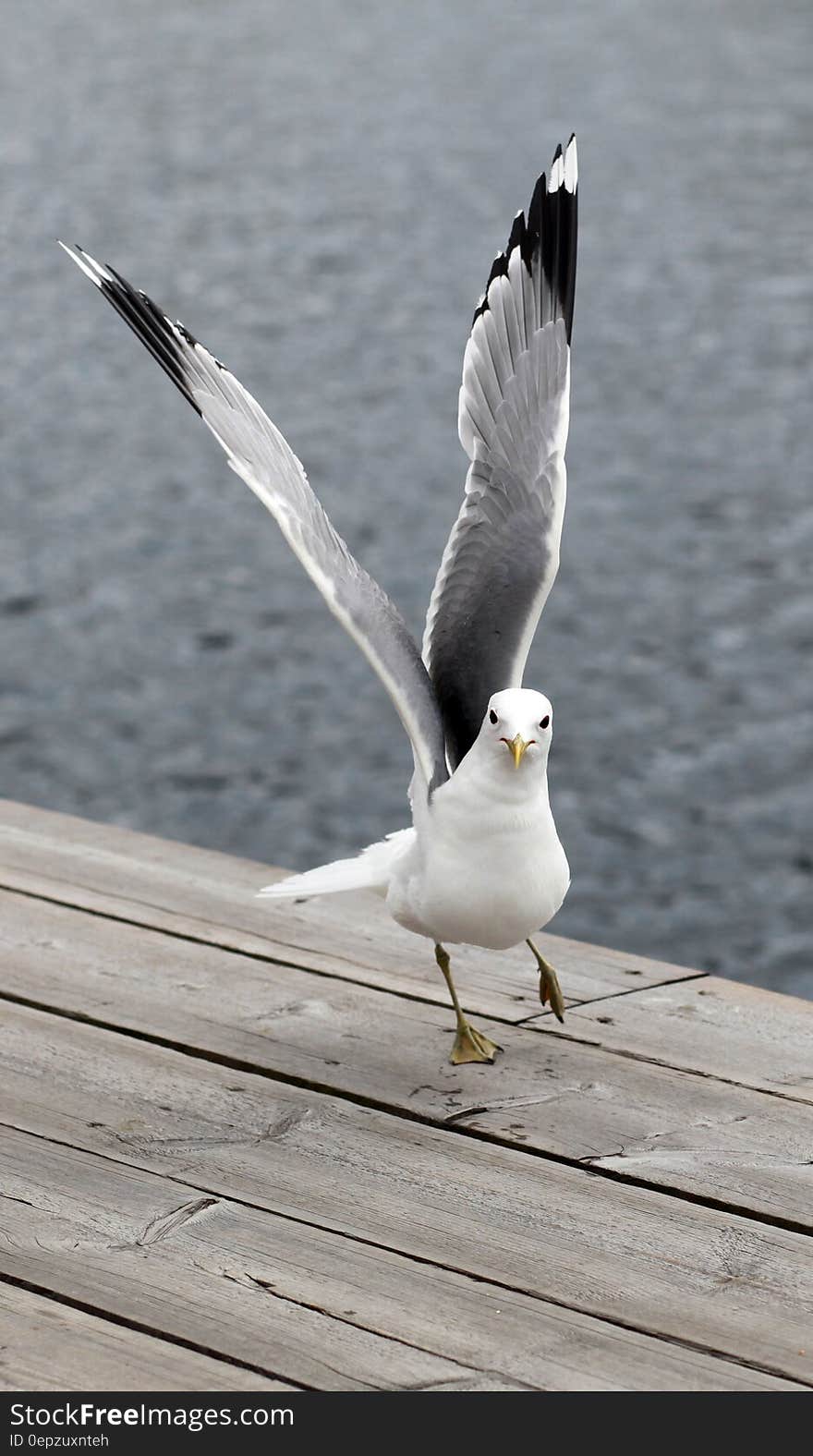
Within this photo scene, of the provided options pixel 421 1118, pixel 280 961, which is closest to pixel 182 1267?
pixel 421 1118

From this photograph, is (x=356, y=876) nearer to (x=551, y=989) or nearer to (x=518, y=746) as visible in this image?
(x=551, y=989)

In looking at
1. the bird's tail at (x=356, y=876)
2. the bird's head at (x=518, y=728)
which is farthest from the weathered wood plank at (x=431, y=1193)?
Answer: the bird's head at (x=518, y=728)

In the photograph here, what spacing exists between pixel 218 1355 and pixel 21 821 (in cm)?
225

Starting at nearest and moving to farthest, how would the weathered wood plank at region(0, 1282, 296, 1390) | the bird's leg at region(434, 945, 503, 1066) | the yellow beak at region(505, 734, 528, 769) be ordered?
1. the weathered wood plank at region(0, 1282, 296, 1390)
2. the yellow beak at region(505, 734, 528, 769)
3. the bird's leg at region(434, 945, 503, 1066)

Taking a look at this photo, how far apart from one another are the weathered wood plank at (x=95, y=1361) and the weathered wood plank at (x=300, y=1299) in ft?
0.13

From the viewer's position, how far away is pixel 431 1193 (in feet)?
9.29

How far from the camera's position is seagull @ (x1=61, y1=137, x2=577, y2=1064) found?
306 centimetres

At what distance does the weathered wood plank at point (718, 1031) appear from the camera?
10.8ft

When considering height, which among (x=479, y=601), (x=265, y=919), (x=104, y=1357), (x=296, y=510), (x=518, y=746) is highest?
(x=296, y=510)

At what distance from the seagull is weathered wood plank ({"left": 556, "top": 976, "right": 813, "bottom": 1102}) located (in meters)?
0.14

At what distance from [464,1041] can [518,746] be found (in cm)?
59

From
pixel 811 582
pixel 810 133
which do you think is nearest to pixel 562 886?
pixel 811 582

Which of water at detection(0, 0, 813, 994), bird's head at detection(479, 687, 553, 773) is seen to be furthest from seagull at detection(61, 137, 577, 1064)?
water at detection(0, 0, 813, 994)

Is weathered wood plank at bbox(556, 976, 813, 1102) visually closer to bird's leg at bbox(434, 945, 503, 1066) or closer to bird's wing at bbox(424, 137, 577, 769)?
bird's leg at bbox(434, 945, 503, 1066)
